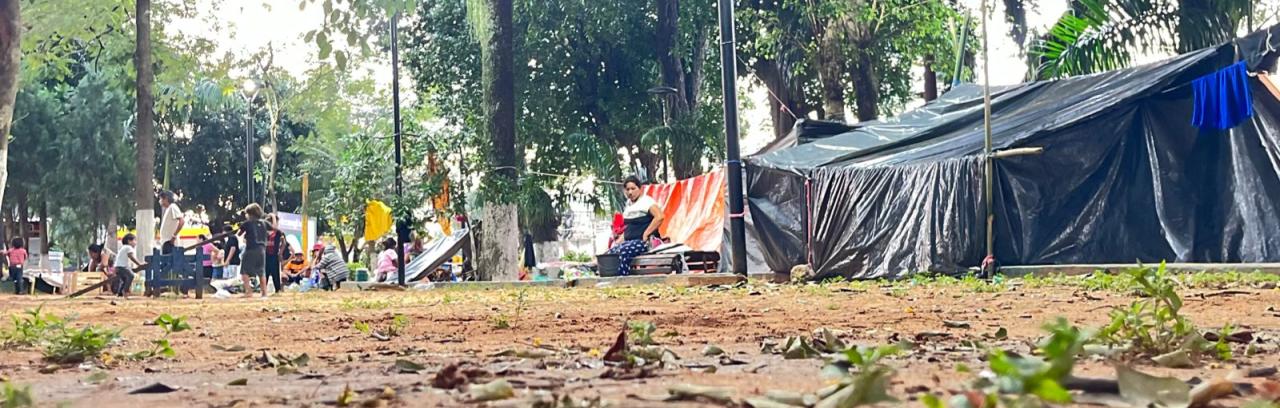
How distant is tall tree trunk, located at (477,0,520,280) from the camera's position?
18281 mm

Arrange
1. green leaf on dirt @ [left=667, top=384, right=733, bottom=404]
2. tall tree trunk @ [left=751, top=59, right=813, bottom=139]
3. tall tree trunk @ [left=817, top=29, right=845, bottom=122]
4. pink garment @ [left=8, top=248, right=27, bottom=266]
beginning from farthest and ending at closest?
pink garment @ [left=8, top=248, right=27, bottom=266]
tall tree trunk @ [left=751, top=59, right=813, bottom=139]
tall tree trunk @ [left=817, top=29, right=845, bottom=122]
green leaf on dirt @ [left=667, top=384, right=733, bottom=404]

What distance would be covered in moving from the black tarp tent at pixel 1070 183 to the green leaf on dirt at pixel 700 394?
9539 mm

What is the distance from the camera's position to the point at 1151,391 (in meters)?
2.46

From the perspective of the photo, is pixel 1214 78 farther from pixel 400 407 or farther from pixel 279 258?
pixel 279 258

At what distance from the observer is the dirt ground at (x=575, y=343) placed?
3.20m

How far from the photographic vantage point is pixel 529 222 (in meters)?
25.2

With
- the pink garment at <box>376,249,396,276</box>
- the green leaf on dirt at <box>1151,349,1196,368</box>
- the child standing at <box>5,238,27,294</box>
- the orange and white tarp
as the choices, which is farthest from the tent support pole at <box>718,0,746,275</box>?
the child standing at <box>5,238,27,294</box>

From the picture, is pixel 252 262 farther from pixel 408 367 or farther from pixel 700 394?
pixel 700 394

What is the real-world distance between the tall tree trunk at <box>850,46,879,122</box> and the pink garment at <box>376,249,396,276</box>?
8443 millimetres

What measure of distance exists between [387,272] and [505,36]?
6345 millimetres

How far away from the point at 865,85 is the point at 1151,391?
20.7 meters

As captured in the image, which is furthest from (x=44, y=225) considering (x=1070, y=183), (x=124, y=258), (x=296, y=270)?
(x=1070, y=183)

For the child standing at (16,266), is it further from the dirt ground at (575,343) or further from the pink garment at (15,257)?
the dirt ground at (575,343)

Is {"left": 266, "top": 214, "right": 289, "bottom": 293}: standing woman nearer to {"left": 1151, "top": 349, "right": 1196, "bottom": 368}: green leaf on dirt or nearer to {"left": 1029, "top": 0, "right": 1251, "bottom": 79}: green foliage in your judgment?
{"left": 1029, "top": 0, "right": 1251, "bottom": 79}: green foliage
